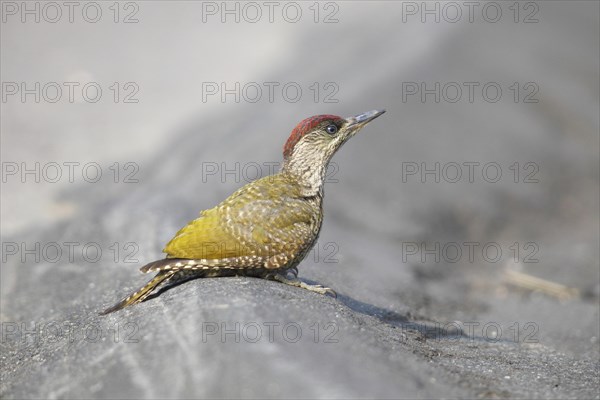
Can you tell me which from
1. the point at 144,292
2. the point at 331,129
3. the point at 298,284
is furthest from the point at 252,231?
the point at 331,129

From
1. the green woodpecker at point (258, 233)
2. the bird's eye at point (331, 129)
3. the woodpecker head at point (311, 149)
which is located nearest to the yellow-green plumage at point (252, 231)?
the green woodpecker at point (258, 233)

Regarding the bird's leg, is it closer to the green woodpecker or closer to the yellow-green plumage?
the green woodpecker

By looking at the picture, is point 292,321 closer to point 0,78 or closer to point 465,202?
point 465,202

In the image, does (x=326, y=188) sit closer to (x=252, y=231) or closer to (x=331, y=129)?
(x=331, y=129)


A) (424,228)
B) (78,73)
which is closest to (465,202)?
(424,228)

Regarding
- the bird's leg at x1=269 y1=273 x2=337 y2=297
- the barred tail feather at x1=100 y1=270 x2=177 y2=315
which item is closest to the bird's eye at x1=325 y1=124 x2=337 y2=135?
the bird's leg at x1=269 y1=273 x2=337 y2=297

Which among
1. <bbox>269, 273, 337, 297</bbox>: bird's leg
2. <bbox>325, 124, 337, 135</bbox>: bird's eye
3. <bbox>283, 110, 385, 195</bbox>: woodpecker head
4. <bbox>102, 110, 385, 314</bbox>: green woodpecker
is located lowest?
<bbox>269, 273, 337, 297</bbox>: bird's leg
